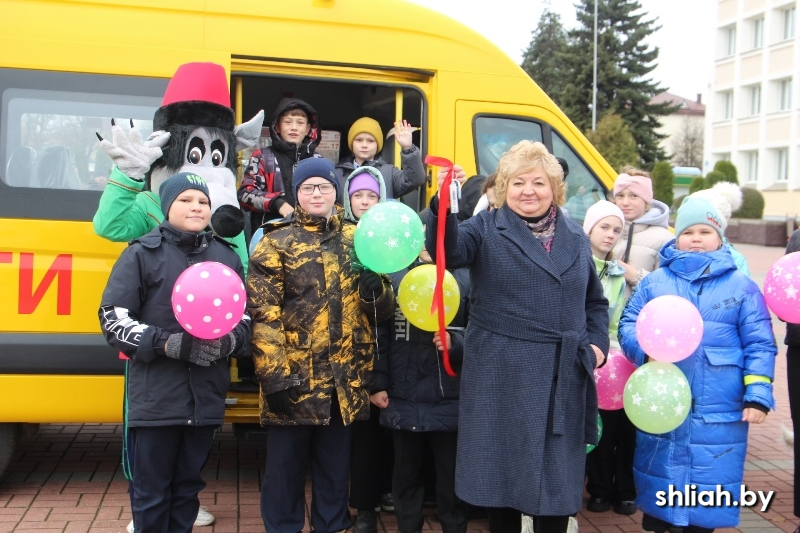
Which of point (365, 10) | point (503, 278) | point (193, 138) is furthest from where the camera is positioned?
point (365, 10)

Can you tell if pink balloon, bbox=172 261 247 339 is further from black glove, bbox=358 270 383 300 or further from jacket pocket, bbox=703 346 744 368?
jacket pocket, bbox=703 346 744 368

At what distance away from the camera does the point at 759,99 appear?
42000mm

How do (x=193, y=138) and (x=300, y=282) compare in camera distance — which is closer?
(x=300, y=282)

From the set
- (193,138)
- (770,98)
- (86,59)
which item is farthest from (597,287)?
(770,98)

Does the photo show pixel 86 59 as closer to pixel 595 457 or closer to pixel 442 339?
pixel 442 339

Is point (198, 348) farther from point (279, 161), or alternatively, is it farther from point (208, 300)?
point (279, 161)

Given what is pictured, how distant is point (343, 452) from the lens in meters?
3.82

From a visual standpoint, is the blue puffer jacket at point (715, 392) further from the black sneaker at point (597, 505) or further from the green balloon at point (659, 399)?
the black sneaker at point (597, 505)

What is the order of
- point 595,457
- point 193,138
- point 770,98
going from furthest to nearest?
point 770,98, point 595,457, point 193,138

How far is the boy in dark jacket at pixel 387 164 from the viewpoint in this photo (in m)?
4.85

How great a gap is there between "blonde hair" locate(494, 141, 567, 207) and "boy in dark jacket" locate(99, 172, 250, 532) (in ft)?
4.15

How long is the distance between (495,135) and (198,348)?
2.68 meters

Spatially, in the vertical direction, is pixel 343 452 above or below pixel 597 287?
below

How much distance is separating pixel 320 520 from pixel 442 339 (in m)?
1.13
